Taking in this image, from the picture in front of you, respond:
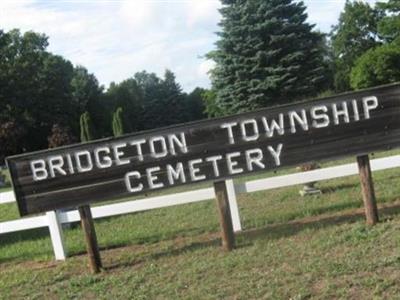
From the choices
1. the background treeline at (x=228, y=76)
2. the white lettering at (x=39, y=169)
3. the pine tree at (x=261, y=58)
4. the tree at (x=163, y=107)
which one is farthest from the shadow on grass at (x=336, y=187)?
the tree at (x=163, y=107)

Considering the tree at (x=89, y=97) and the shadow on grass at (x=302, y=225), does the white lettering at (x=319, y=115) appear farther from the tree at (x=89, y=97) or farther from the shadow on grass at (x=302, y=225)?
the tree at (x=89, y=97)

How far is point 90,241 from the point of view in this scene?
24.0 feet

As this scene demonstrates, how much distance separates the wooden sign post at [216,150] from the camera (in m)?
7.25

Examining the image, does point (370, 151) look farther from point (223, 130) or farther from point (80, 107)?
point (80, 107)

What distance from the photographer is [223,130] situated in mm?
7250

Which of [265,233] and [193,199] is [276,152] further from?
[193,199]

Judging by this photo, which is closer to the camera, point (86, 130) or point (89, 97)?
point (86, 130)

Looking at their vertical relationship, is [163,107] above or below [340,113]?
above

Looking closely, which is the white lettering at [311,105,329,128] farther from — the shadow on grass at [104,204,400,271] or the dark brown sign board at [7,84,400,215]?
the shadow on grass at [104,204,400,271]

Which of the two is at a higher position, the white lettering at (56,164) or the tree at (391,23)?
the tree at (391,23)

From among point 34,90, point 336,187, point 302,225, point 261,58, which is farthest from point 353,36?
Result: point 302,225

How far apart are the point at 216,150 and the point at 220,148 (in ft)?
0.17

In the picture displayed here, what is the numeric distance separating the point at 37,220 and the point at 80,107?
6927cm

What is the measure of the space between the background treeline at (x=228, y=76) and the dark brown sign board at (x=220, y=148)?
26452 millimetres
